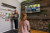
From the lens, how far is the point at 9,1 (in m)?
6.20

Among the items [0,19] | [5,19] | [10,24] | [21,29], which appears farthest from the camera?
[10,24]

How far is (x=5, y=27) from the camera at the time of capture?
5.89 meters

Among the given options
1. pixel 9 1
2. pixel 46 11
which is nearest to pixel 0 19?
pixel 9 1

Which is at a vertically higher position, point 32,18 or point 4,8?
point 4,8

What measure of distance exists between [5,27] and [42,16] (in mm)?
2449

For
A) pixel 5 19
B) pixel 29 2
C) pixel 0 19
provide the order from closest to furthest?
1. pixel 0 19
2. pixel 5 19
3. pixel 29 2

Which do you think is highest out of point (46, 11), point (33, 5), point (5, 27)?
point (33, 5)

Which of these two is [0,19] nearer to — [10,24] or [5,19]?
[5,19]

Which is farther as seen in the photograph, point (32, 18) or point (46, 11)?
point (32, 18)

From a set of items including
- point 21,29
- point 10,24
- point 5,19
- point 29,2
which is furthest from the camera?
point 29,2

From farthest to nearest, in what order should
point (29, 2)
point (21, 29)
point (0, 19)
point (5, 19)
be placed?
1. point (29, 2)
2. point (5, 19)
3. point (0, 19)
4. point (21, 29)

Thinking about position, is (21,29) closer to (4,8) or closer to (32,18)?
(4,8)

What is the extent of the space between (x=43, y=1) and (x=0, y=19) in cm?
293

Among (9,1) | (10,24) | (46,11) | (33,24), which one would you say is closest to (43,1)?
(46,11)
